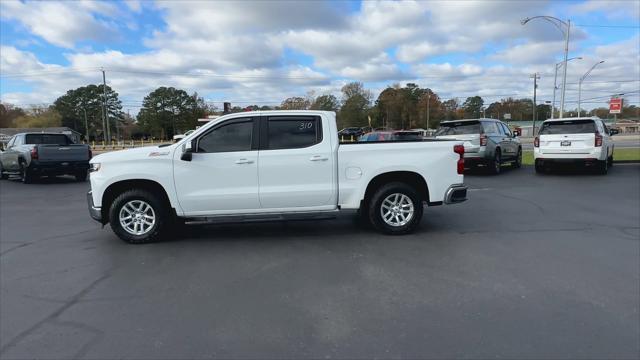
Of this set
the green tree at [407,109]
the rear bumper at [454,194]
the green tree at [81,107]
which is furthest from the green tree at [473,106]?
the rear bumper at [454,194]

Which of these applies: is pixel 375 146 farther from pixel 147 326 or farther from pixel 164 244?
→ pixel 147 326

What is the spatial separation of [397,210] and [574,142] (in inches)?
373

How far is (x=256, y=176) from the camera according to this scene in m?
6.16

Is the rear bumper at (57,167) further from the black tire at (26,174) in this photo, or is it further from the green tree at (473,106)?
the green tree at (473,106)

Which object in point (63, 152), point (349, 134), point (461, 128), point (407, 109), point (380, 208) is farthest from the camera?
point (407, 109)

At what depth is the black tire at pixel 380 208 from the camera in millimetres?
6457

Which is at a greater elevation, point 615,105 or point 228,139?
point 615,105

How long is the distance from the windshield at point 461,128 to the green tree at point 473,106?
4109 inches

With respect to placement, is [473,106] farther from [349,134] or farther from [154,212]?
[154,212]

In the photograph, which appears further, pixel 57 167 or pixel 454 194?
pixel 57 167

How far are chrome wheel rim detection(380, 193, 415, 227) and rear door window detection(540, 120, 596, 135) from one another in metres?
9.34

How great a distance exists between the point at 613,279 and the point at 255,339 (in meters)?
3.86

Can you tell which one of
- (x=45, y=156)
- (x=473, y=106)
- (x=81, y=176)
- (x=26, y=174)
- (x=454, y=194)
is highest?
(x=473, y=106)

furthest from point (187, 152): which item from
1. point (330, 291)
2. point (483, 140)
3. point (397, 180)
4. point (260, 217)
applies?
point (483, 140)
